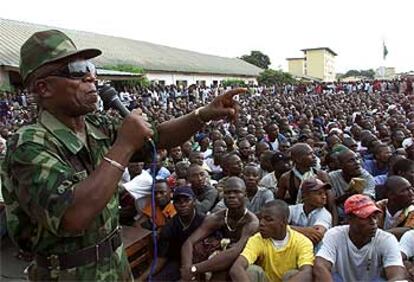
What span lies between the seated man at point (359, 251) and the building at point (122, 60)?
12964 millimetres

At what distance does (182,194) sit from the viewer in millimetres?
4027

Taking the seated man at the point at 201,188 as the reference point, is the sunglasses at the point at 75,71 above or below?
above

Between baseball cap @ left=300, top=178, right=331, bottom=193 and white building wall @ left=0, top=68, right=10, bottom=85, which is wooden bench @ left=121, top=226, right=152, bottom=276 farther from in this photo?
white building wall @ left=0, top=68, right=10, bottom=85

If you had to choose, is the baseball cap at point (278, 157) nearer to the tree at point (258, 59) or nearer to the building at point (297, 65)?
the tree at point (258, 59)

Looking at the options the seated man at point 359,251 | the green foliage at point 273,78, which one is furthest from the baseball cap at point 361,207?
the green foliage at point 273,78

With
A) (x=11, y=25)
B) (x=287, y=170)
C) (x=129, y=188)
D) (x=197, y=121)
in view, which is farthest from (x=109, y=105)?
(x=11, y=25)

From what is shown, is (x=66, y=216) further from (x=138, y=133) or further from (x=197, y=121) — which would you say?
(x=197, y=121)

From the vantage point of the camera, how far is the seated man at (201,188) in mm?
4699

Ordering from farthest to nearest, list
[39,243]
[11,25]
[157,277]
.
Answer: [11,25] → [157,277] → [39,243]

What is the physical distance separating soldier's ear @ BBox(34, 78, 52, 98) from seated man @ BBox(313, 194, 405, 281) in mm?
2230

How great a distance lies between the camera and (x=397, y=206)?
383cm

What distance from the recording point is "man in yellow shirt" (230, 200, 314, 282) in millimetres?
3306

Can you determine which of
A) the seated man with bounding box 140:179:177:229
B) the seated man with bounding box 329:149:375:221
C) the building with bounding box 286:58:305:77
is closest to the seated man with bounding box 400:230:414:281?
the seated man with bounding box 329:149:375:221

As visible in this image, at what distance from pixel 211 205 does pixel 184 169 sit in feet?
3.48
